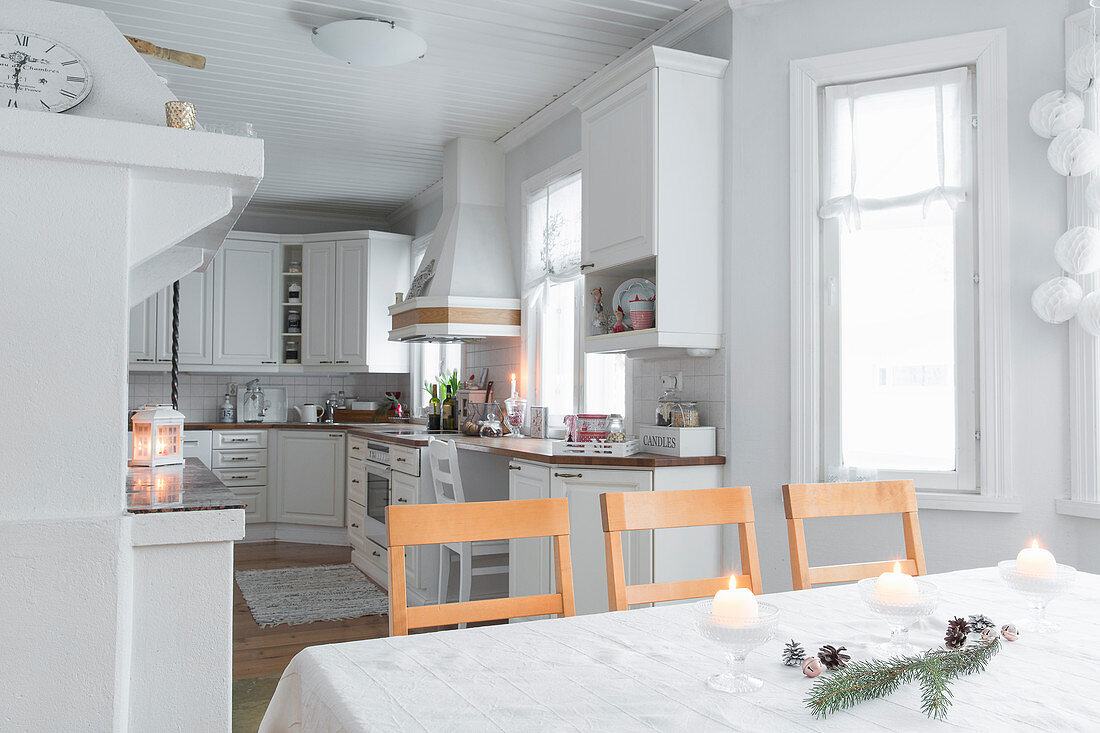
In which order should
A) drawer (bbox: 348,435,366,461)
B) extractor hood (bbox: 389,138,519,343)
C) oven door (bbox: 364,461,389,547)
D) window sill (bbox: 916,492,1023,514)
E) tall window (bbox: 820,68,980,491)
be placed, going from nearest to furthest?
window sill (bbox: 916,492,1023,514)
tall window (bbox: 820,68,980,491)
oven door (bbox: 364,461,389,547)
extractor hood (bbox: 389,138,519,343)
drawer (bbox: 348,435,366,461)

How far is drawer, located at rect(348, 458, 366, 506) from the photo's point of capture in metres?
5.52

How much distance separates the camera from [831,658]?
119cm

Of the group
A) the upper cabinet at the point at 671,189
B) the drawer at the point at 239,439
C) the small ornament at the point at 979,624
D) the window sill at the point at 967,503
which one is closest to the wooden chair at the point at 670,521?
the small ornament at the point at 979,624

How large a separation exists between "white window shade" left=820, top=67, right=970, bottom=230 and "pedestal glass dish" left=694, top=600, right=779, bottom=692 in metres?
2.35

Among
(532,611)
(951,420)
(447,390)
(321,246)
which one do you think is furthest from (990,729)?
(321,246)

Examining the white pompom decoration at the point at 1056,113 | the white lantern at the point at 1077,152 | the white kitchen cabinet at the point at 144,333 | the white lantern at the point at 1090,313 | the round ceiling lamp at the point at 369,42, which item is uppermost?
the round ceiling lamp at the point at 369,42

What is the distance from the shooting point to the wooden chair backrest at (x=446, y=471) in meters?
3.74

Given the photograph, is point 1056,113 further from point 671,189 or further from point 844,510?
point 844,510

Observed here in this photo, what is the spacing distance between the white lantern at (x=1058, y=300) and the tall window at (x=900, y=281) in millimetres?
274

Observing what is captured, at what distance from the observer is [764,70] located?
10.9ft

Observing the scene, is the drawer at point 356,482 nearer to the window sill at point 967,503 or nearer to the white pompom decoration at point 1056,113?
the window sill at point 967,503

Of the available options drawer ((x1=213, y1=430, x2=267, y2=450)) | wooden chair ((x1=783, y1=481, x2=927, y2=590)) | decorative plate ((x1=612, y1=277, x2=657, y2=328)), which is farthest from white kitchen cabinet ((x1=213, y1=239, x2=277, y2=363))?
wooden chair ((x1=783, y1=481, x2=927, y2=590))

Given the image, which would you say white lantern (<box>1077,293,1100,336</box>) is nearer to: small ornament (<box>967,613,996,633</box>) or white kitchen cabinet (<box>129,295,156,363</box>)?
small ornament (<box>967,613,996,633</box>)

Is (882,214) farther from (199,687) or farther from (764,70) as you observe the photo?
(199,687)
